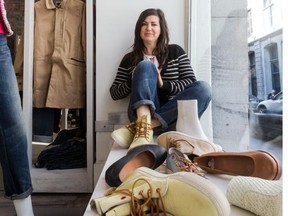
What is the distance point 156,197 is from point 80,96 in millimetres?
1159

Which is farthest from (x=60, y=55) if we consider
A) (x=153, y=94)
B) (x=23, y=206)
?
(x=23, y=206)

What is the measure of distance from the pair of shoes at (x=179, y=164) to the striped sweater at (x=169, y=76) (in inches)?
25.1

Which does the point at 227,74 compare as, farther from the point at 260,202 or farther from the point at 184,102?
the point at 260,202

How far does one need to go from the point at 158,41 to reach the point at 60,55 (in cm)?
51

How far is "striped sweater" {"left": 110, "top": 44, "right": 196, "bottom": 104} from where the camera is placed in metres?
1.35

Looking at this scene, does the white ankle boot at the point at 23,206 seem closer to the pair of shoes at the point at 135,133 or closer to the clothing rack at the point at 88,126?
the pair of shoes at the point at 135,133

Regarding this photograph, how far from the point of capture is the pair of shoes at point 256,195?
47 cm

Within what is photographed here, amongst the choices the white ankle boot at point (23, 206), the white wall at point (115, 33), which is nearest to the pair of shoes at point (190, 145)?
the white ankle boot at point (23, 206)

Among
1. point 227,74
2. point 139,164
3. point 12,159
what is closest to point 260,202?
point 139,164

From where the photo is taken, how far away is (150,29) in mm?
1415

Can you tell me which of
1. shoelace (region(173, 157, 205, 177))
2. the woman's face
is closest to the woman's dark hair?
the woman's face

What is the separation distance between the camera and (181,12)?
154 centimetres

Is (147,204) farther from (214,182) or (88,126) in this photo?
(88,126)

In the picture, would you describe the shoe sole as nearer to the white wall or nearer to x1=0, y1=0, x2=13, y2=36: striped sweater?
x1=0, y1=0, x2=13, y2=36: striped sweater
